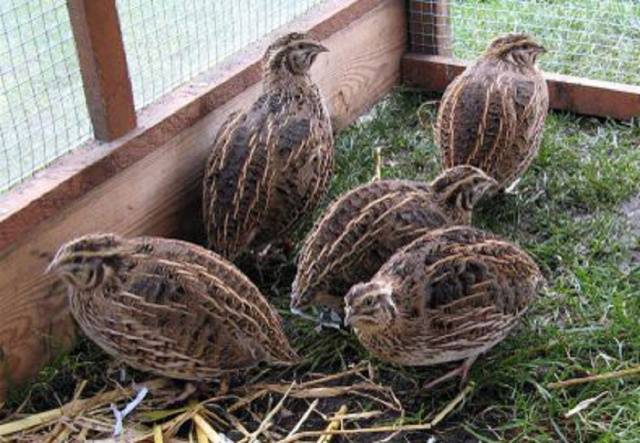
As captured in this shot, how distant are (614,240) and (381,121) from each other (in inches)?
69.3

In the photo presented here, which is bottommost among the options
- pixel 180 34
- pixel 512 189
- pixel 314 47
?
pixel 512 189

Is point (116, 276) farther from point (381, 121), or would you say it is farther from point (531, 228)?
point (381, 121)

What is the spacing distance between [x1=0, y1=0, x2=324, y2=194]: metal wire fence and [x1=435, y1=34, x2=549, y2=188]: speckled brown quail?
128 cm

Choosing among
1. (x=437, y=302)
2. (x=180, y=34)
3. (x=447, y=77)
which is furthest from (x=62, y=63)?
(x=447, y=77)

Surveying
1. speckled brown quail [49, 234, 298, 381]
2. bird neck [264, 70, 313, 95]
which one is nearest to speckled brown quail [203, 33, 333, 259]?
bird neck [264, 70, 313, 95]

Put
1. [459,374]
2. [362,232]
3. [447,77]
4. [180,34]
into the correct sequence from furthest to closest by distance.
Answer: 1. [447,77]
2. [180,34]
3. [362,232]
4. [459,374]

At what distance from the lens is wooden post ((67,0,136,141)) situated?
4039 millimetres

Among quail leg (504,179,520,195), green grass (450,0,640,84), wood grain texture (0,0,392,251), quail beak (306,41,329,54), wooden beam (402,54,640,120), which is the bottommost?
quail leg (504,179,520,195)

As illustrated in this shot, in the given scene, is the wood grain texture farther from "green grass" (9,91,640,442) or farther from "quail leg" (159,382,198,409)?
"quail leg" (159,382,198,409)

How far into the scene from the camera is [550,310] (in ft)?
14.1

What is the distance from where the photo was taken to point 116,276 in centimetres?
382

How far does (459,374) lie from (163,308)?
1244 mm

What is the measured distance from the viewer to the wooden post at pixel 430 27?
6145 mm

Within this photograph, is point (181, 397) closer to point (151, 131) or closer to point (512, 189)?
point (151, 131)
